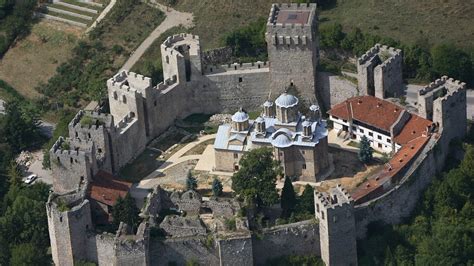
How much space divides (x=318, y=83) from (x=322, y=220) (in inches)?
806

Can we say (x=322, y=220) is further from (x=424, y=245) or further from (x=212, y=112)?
(x=212, y=112)

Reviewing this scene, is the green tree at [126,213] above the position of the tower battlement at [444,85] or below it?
below

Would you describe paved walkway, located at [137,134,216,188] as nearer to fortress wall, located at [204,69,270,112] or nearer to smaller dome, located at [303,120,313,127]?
fortress wall, located at [204,69,270,112]

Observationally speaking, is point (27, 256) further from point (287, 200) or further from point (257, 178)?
point (287, 200)

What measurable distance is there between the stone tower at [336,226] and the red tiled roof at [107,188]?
1486cm

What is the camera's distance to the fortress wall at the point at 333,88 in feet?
404

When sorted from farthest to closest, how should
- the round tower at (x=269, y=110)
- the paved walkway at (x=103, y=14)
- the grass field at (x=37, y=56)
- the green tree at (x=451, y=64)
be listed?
1. the paved walkway at (x=103, y=14)
2. the grass field at (x=37, y=56)
3. the green tree at (x=451, y=64)
4. the round tower at (x=269, y=110)

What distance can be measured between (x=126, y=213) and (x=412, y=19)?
40.1 meters

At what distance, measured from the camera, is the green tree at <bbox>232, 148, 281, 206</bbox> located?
360 ft

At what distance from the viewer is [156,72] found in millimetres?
131625

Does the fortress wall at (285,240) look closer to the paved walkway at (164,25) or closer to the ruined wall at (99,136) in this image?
the ruined wall at (99,136)

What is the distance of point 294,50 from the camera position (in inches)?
4815

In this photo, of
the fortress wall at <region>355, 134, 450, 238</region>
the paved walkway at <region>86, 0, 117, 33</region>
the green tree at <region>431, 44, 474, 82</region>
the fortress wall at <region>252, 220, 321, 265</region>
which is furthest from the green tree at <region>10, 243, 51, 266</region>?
the paved walkway at <region>86, 0, 117, 33</region>

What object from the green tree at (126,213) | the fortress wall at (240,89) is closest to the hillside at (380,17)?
the fortress wall at (240,89)
